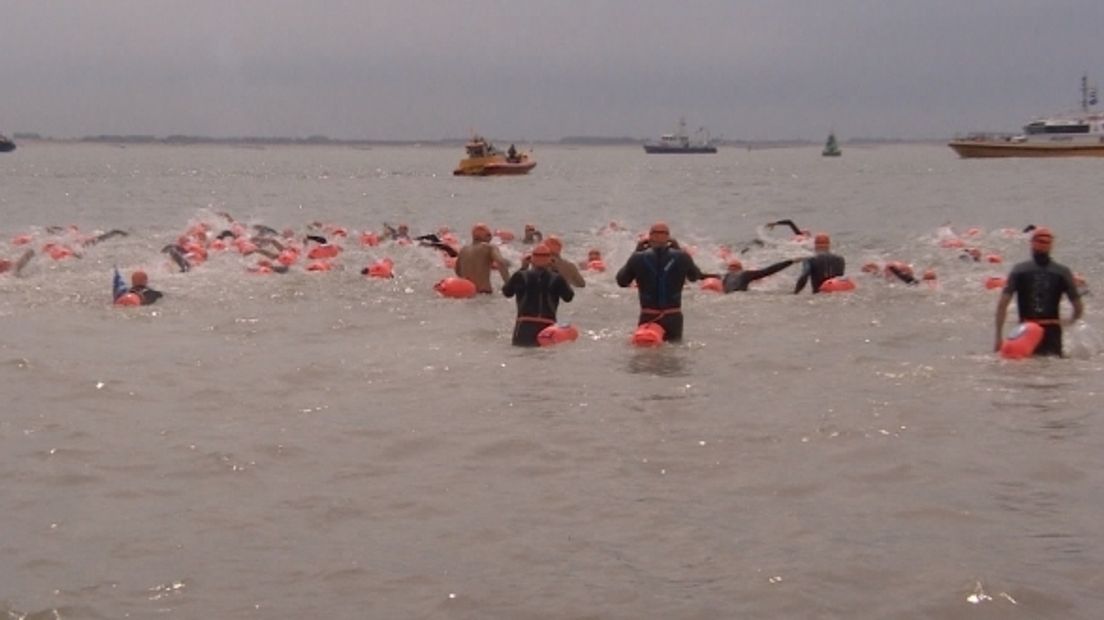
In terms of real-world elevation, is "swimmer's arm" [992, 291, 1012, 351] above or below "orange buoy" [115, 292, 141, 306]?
above

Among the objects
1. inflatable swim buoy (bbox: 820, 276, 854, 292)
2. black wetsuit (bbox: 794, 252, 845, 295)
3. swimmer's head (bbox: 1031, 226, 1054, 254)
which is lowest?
inflatable swim buoy (bbox: 820, 276, 854, 292)

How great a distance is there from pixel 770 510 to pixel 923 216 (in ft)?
111

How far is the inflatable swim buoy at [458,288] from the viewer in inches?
711

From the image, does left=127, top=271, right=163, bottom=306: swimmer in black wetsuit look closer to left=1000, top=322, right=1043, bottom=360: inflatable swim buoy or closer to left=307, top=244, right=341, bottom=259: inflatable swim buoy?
left=307, top=244, right=341, bottom=259: inflatable swim buoy

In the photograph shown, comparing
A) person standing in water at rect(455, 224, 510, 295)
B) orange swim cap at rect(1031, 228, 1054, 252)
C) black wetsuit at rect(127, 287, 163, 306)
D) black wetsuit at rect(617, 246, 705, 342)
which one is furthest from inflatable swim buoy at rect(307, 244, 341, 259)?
orange swim cap at rect(1031, 228, 1054, 252)

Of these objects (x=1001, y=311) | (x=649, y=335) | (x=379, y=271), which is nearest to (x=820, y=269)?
(x=649, y=335)

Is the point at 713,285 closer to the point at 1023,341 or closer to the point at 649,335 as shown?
the point at 649,335

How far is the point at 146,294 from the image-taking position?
1780 cm

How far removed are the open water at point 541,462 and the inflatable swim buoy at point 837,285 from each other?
7.5 inches

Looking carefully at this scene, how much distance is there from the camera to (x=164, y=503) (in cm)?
793

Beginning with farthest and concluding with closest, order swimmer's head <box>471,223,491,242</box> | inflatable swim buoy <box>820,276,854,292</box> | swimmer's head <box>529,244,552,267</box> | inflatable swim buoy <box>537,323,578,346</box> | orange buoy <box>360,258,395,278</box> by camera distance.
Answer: orange buoy <box>360,258,395,278</box> → inflatable swim buoy <box>820,276,854,292</box> → swimmer's head <box>471,223,491,242</box> → inflatable swim buoy <box>537,323,578,346</box> → swimmer's head <box>529,244,552,267</box>

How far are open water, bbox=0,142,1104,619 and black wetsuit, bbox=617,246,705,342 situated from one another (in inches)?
14.9

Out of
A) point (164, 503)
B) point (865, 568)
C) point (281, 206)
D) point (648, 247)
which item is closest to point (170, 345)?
point (648, 247)

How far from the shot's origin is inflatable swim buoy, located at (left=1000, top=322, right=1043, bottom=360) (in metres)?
12.0
